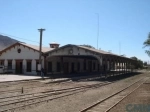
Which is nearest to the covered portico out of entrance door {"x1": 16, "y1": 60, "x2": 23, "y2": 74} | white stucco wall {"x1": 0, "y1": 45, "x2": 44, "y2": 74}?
white stucco wall {"x1": 0, "y1": 45, "x2": 44, "y2": 74}

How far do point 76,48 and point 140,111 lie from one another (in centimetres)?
2515

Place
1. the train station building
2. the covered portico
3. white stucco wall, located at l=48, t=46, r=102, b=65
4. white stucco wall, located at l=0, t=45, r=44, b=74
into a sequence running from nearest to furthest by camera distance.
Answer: white stucco wall, located at l=48, t=46, r=102, b=65 < the covered portico < the train station building < white stucco wall, located at l=0, t=45, r=44, b=74

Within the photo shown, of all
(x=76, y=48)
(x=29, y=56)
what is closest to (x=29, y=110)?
A: (x=76, y=48)

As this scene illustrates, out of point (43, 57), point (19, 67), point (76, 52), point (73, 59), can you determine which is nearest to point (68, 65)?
point (73, 59)

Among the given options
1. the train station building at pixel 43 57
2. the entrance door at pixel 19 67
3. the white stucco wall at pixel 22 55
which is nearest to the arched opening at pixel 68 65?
the train station building at pixel 43 57

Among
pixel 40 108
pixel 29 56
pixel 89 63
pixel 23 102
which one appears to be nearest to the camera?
pixel 40 108

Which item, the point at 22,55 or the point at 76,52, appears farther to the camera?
the point at 22,55

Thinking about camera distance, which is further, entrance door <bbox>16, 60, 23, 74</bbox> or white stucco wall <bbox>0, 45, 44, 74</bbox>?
entrance door <bbox>16, 60, 23, 74</bbox>

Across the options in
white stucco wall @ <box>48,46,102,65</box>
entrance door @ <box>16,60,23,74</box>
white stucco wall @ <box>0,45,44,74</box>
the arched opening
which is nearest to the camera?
white stucco wall @ <box>48,46,102,65</box>

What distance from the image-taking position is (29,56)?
37.3 meters

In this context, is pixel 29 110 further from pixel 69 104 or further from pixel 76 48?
pixel 76 48

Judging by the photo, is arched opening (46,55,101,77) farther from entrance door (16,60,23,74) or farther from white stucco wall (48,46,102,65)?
entrance door (16,60,23,74)

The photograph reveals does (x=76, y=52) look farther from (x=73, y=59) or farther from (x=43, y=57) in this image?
(x=73, y=59)

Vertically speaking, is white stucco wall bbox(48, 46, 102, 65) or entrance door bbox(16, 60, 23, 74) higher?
white stucco wall bbox(48, 46, 102, 65)
